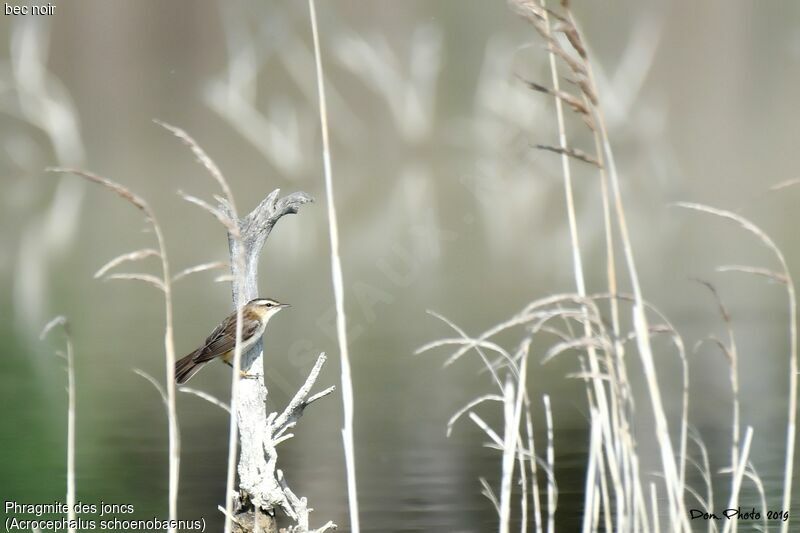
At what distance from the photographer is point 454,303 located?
12.5m

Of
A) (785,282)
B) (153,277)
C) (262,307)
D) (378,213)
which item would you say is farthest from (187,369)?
(378,213)

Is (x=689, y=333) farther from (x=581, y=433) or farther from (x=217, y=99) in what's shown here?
(x=217, y=99)

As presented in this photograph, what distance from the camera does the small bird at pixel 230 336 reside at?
5016 mm

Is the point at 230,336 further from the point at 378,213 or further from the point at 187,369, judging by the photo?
the point at 378,213

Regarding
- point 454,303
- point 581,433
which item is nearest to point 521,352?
point 581,433

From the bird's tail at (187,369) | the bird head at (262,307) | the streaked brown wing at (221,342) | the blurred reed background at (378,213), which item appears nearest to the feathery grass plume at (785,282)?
the blurred reed background at (378,213)

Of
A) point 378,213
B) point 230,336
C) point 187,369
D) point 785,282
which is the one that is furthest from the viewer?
point 378,213

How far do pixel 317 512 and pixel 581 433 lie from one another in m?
2.22

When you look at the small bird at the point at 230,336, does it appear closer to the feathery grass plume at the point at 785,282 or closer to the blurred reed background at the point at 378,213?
the blurred reed background at the point at 378,213

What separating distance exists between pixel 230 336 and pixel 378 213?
44.8 ft

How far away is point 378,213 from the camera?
18781 mm

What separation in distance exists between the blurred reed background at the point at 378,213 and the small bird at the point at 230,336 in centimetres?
139

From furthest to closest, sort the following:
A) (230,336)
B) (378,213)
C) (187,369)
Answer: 1. (378,213)
2. (187,369)
3. (230,336)

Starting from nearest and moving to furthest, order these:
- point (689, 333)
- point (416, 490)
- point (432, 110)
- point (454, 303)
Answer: point (416, 490)
point (689, 333)
point (454, 303)
point (432, 110)
